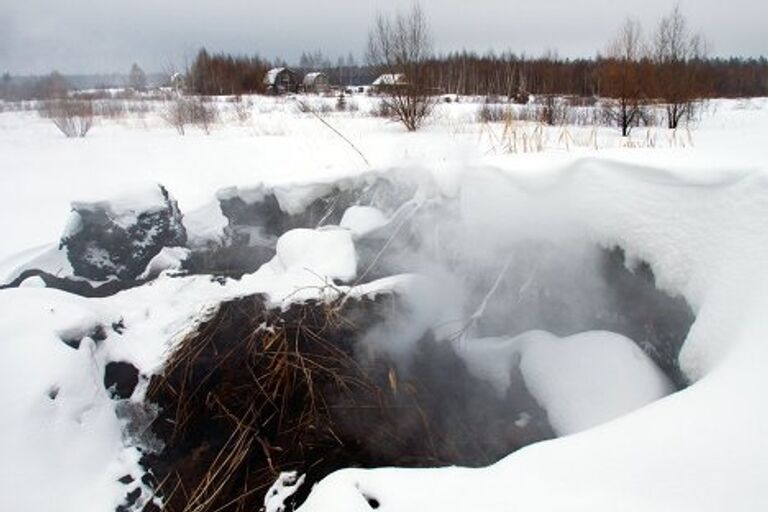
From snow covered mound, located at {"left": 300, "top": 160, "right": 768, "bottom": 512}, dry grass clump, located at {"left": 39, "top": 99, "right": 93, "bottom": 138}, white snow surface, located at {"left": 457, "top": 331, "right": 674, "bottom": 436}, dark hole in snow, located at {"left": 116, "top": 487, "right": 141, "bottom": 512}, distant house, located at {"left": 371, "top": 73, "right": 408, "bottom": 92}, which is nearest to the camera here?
snow covered mound, located at {"left": 300, "top": 160, "right": 768, "bottom": 512}

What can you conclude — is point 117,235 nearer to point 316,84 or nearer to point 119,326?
point 119,326

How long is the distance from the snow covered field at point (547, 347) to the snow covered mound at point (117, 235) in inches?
5.1

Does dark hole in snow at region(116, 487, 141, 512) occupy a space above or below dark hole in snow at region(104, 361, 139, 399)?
below

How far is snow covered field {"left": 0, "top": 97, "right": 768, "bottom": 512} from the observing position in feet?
3.89

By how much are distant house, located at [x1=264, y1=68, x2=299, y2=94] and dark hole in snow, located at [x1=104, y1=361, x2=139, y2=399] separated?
31219mm

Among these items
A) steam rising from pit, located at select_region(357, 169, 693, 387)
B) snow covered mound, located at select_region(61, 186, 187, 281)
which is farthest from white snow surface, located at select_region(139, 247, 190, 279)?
steam rising from pit, located at select_region(357, 169, 693, 387)

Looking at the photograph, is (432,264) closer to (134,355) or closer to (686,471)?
(134,355)

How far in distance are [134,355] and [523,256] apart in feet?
7.20

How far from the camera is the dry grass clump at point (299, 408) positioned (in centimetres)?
212

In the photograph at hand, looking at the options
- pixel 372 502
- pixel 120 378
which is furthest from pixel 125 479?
pixel 372 502

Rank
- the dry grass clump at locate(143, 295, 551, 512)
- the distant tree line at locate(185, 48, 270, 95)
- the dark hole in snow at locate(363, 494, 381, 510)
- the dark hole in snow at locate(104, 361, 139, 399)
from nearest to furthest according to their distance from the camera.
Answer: the dark hole in snow at locate(363, 494, 381, 510) < the dry grass clump at locate(143, 295, 551, 512) < the dark hole in snow at locate(104, 361, 139, 399) < the distant tree line at locate(185, 48, 270, 95)

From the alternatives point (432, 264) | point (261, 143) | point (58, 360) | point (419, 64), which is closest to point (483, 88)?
point (419, 64)

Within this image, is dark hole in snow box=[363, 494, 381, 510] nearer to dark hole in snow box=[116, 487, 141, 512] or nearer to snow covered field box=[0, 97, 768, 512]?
snow covered field box=[0, 97, 768, 512]

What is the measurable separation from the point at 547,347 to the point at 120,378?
2.23 metres
